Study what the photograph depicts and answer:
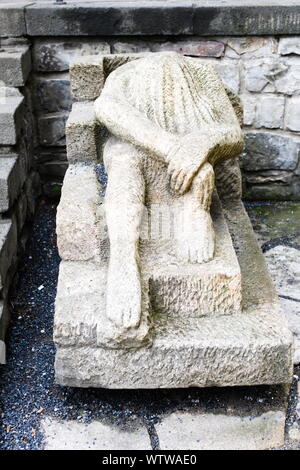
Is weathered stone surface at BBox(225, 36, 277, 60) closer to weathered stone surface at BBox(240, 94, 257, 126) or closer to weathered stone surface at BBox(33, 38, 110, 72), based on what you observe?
weathered stone surface at BBox(240, 94, 257, 126)

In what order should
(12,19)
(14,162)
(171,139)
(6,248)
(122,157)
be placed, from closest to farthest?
(171,139) < (122,157) < (6,248) < (14,162) < (12,19)

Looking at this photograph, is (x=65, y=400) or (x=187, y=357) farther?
(x=65, y=400)

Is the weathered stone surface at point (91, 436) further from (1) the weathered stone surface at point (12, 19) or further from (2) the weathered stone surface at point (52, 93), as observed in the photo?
(1) the weathered stone surface at point (12, 19)

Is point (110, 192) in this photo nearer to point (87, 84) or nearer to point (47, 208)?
point (87, 84)

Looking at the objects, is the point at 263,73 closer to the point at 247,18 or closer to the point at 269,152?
the point at 247,18

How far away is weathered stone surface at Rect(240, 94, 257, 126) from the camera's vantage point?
417cm

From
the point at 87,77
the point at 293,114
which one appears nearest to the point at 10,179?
the point at 87,77

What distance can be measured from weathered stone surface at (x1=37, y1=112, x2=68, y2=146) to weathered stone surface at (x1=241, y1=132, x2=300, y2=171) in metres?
A: 1.27

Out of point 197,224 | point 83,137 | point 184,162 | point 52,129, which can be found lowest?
point 52,129

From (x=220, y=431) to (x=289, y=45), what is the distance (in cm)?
258

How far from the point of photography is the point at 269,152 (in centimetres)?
430

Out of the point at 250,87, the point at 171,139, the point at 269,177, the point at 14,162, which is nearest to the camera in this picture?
the point at 171,139

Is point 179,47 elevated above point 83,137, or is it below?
above

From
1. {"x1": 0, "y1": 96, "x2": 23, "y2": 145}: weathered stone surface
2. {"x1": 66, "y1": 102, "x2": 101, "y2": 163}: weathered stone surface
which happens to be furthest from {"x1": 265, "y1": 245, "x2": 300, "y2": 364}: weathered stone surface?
{"x1": 0, "y1": 96, "x2": 23, "y2": 145}: weathered stone surface
